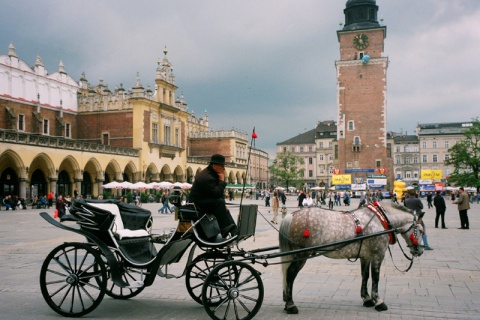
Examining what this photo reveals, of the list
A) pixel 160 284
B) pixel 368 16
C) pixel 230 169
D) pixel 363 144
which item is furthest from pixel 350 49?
pixel 160 284

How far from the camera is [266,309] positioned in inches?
246

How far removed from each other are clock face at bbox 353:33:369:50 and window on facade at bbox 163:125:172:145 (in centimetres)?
3002

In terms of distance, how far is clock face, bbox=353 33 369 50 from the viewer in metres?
66.9

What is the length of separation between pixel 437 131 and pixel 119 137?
68.7m

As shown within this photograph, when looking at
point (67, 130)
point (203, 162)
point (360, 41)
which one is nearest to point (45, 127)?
point (67, 130)

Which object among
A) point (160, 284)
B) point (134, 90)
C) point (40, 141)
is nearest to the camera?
point (160, 284)

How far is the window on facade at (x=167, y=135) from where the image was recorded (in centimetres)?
5544

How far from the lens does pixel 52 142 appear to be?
37.4 meters

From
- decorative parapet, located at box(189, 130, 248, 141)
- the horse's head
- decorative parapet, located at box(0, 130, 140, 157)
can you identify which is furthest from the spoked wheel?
decorative parapet, located at box(189, 130, 248, 141)

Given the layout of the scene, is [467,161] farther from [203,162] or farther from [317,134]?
[317,134]

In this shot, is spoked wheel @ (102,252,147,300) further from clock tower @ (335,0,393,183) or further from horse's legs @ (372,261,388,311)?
clock tower @ (335,0,393,183)

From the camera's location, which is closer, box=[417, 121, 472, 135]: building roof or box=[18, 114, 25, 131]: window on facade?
box=[18, 114, 25, 131]: window on facade

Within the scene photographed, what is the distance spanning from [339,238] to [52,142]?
35.2 metres

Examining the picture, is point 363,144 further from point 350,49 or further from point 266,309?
point 266,309
